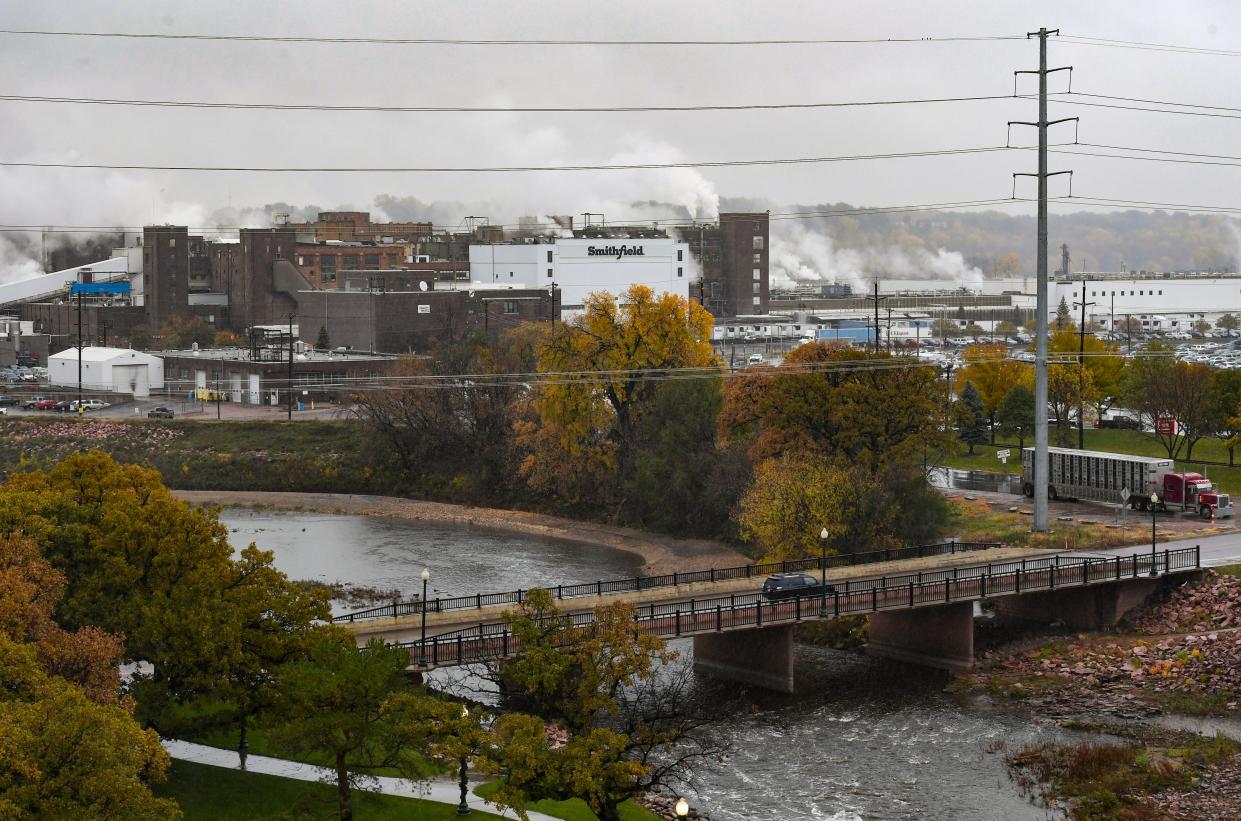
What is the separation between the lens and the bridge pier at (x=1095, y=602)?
128 ft

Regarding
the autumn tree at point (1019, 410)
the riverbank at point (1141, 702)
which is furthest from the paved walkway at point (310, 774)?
the autumn tree at point (1019, 410)

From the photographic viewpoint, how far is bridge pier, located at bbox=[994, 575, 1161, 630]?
1538 inches

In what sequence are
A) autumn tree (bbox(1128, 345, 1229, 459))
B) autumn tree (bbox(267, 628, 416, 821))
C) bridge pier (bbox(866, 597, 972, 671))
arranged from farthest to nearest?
autumn tree (bbox(1128, 345, 1229, 459)), bridge pier (bbox(866, 597, 972, 671)), autumn tree (bbox(267, 628, 416, 821))

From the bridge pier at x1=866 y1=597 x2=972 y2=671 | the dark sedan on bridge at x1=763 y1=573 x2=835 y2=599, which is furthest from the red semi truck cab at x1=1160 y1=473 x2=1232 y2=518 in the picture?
the dark sedan on bridge at x1=763 y1=573 x2=835 y2=599

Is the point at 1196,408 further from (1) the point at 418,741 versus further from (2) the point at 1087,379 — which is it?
(1) the point at 418,741

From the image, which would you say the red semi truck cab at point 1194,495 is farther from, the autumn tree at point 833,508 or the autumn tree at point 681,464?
the autumn tree at point 681,464

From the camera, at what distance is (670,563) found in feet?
170

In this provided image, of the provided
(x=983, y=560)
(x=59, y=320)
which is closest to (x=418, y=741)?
(x=983, y=560)

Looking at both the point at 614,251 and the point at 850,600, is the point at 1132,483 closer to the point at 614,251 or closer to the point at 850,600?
the point at 850,600

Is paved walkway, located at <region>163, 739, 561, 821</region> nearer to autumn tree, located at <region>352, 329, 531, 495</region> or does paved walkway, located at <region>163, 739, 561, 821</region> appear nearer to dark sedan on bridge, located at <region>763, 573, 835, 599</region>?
dark sedan on bridge, located at <region>763, 573, 835, 599</region>

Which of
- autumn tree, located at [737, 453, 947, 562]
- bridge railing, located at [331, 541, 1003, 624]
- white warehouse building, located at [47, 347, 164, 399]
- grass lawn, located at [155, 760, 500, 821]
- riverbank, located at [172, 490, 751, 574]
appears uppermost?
white warehouse building, located at [47, 347, 164, 399]

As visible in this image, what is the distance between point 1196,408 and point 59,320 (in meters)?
82.4

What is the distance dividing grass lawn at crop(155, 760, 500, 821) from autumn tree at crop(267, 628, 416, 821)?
1.17 ft

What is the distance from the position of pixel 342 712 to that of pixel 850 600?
1546 centimetres
